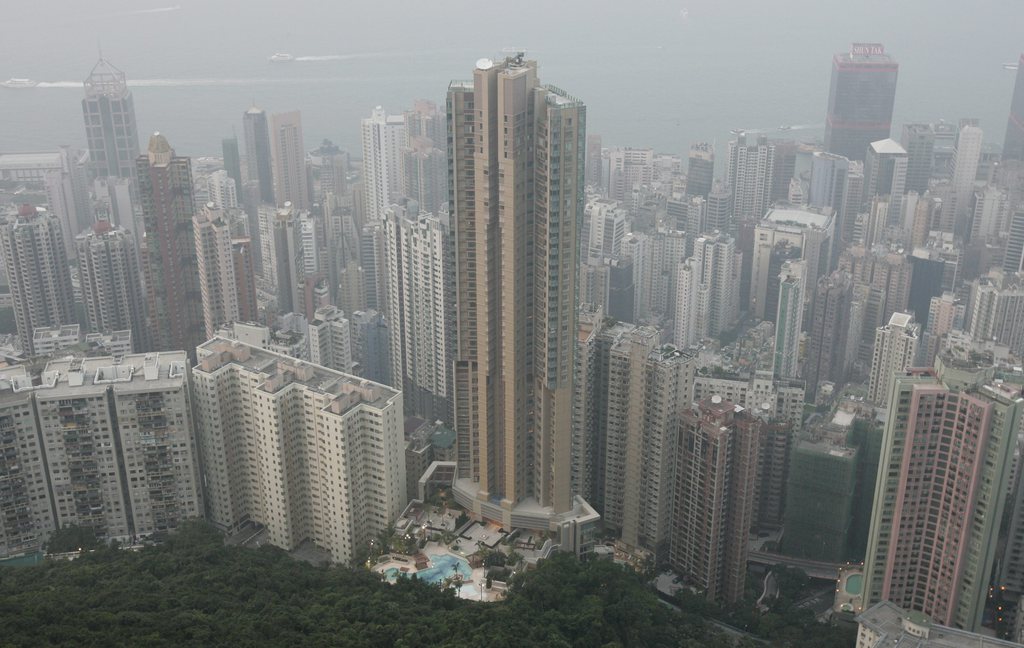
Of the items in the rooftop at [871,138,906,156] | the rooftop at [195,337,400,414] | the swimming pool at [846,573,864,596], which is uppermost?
the rooftop at [871,138,906,156]

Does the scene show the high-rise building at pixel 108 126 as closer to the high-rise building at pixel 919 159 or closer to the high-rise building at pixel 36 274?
the high-rise building at pixel 36 274

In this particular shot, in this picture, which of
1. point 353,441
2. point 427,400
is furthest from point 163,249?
point 353,441

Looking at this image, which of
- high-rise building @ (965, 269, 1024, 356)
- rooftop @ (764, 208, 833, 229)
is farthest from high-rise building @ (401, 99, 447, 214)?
high-rise building @ (965, 269, 1024, 356)

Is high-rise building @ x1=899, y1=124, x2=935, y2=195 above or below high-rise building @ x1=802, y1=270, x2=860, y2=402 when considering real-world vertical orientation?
above

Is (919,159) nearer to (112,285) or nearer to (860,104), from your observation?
(860,104)

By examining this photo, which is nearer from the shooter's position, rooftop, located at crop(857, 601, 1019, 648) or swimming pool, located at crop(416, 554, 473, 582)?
rooftop, located at crop(857, 601, 1019, 648)

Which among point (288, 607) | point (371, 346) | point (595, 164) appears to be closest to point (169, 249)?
point (371, 346)

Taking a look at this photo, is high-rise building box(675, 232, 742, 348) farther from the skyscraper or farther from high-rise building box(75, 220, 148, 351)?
the skyscraper

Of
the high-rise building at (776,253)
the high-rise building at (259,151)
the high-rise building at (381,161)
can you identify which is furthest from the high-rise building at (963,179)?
the high-rise building at (259,151)

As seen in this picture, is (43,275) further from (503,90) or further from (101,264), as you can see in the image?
(503,90)
